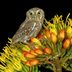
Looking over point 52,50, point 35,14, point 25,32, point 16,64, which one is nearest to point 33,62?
point 52,50

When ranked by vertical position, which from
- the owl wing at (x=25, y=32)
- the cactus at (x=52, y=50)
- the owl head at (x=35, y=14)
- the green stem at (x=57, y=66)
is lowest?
the green stem at (x=57, y=66)

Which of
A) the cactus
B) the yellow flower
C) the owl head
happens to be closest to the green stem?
the cactus

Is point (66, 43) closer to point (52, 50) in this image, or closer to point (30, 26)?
point (52, 50)

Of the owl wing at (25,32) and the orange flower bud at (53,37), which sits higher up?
the owl wing at (25,32)

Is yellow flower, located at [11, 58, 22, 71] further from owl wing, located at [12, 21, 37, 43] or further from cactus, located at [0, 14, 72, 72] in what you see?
owl wing, located at [12, 21, 37, 43]

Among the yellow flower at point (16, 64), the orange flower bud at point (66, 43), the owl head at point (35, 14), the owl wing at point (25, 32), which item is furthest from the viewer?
the owl head at point (35, 14)

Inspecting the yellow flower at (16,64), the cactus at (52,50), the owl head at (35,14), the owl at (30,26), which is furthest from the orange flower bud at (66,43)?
the owl head at (35,14)

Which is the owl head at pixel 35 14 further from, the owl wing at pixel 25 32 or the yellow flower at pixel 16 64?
the yellow flower at pixel 16 64

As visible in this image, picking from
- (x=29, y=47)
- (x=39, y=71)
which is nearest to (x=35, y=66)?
(x=39, y=71)
